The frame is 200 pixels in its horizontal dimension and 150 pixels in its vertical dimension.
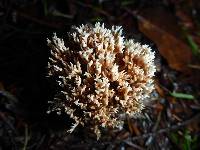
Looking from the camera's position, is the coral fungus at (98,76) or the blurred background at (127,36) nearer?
the coral fungus at (98,76)

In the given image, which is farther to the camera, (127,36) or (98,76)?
(127,36)

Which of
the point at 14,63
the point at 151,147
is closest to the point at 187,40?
the point at 151,147

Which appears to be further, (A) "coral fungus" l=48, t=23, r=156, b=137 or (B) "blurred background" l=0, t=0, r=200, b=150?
(B) "blurred background" l=0, t=0, r=200, b=150

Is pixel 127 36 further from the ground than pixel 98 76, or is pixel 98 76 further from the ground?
pixel 127 36
